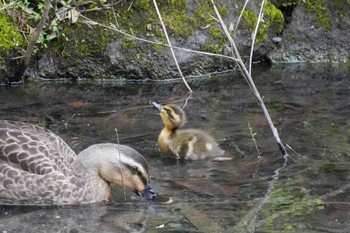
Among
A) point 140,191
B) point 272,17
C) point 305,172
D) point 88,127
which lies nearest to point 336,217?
point 305,172

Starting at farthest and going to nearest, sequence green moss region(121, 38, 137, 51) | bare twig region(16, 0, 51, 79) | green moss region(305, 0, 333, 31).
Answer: green moss region(305, 0, 333, 31) < green moss region(121, 38, 137, 51) < bare twig region(16, 0, 51, 79)

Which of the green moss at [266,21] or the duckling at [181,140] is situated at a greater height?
the green moss at [266,21]

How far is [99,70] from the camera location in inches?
365

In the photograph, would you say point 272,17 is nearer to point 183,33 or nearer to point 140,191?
point 183,33

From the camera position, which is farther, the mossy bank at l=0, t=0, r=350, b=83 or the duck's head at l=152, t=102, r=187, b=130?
the mossy bank at l=0, t=0, r=350, b=83

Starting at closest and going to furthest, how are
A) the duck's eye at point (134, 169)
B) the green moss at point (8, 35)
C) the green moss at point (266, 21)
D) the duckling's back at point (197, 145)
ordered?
the duck's eye at point (134, 169) < the duckling's back at point (197, 145) < the green moss at point (8, 35) < the green moss at point (266, 21)

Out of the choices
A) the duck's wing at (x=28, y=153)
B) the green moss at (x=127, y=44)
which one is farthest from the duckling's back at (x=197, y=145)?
the green moss at (x=127, y=44)

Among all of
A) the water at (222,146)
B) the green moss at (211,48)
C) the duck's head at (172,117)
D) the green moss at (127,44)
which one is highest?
the green moss at (127,44)

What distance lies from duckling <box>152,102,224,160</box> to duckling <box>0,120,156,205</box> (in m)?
1.04

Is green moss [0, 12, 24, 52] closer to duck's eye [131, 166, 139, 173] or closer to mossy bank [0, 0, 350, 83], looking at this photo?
mossy bank [0, 0, 350, 83]

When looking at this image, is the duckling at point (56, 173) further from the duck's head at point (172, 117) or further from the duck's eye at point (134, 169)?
the duck's head at point (172, 117)

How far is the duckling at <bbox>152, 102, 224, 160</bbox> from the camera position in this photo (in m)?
6.71

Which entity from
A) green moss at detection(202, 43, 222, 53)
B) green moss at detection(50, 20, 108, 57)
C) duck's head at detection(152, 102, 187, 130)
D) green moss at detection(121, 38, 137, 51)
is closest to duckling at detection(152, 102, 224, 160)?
duck's head at detection(152, 102, 187, 130)

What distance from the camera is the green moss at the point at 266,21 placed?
32.4 ft
